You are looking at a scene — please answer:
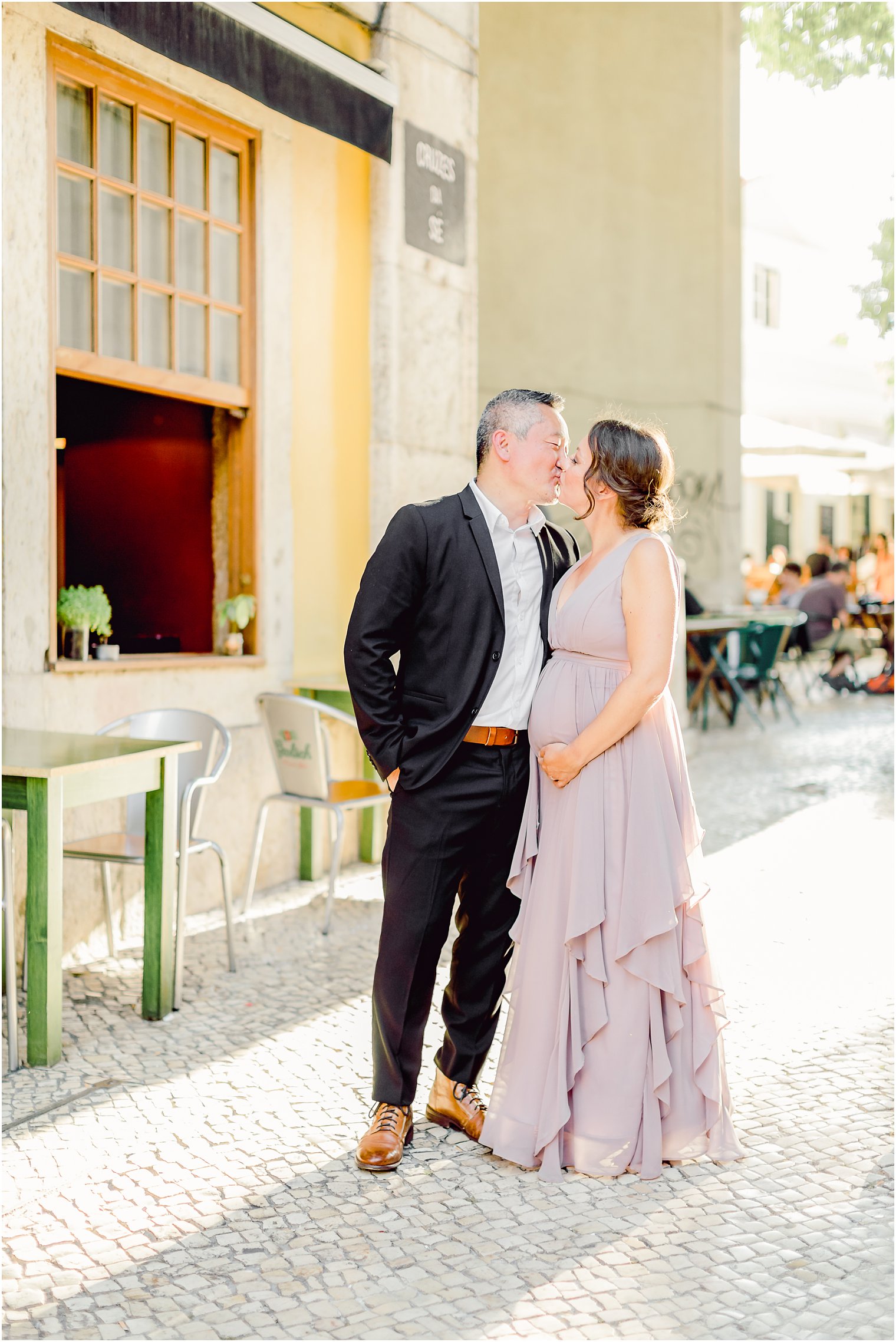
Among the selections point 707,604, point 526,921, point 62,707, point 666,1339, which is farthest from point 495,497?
point 707,604

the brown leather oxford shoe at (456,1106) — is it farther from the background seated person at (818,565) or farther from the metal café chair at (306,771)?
the background seated person at (818,565)

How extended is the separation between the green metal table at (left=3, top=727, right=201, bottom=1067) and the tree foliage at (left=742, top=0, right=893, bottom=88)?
12.0 metres

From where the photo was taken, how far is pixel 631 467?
323cm

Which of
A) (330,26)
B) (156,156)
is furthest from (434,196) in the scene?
(156,156)

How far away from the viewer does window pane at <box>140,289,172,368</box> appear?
5.62 metres

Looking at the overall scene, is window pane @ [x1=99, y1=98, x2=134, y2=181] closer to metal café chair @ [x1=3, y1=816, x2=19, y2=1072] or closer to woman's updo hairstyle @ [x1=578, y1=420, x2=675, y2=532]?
metal café chair @ [x1=3, y1=816, x2=19, y2=1072]

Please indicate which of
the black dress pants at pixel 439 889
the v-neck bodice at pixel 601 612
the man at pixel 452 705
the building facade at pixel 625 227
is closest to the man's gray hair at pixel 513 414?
the man at pixel 452 705

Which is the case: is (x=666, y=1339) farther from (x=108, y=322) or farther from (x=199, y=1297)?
(x=108, y=322)

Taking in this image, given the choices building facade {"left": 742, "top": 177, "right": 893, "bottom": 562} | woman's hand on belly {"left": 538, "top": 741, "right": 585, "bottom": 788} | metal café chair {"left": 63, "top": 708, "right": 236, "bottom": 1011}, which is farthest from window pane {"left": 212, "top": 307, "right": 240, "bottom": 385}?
building facade {"left": 742, "top": 177, "right": 893, "bottom": 562}

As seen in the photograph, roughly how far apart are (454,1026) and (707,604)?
34.7 ft

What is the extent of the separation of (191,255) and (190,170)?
0.37m

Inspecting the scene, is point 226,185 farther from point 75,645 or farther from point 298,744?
point 298,744

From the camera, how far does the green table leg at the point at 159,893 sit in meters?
4.40

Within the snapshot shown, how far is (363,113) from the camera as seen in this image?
615cm
